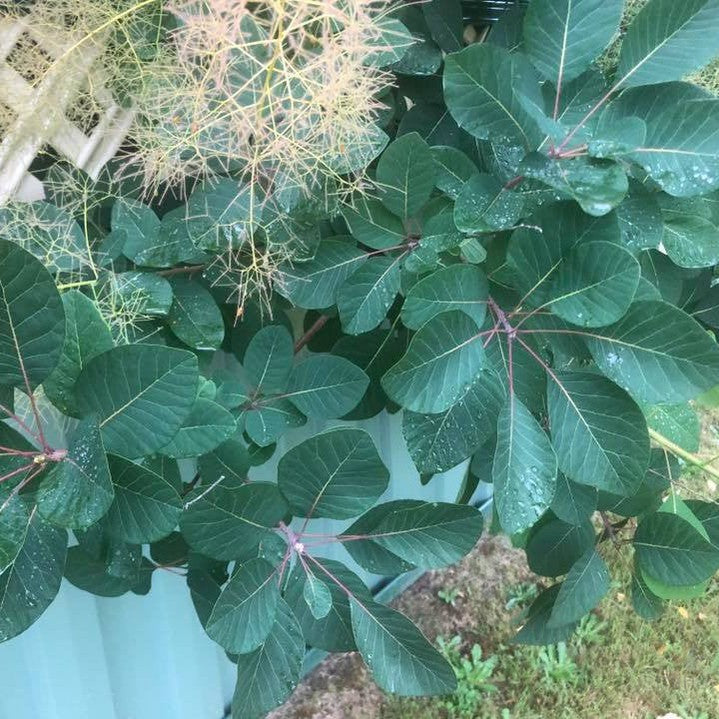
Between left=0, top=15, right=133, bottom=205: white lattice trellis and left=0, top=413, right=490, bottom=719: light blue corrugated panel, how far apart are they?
786mm

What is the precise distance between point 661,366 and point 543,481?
178 millimetres

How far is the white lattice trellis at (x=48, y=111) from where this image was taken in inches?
28.2

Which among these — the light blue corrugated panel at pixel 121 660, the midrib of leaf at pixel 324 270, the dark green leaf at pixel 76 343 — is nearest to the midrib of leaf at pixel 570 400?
the midrib of leaf at pixel 324 270

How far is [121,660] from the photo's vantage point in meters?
1.40

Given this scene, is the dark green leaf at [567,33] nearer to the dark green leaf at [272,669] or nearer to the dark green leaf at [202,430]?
the dark green leaf at [202,430]

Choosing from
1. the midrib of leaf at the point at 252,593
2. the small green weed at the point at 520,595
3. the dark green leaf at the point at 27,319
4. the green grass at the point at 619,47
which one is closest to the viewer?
the dark green leaf at the point at 27,319

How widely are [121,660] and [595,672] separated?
1.29 meters

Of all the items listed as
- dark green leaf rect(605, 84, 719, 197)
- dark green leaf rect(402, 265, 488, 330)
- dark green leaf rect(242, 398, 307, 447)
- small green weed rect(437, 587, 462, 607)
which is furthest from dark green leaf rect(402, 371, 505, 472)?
small green weed rect(437, 587, 462, 607)

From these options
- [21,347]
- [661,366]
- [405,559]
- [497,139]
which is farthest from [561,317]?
[21,347]

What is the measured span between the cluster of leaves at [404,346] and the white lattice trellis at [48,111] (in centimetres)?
6

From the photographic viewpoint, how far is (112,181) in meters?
0.80

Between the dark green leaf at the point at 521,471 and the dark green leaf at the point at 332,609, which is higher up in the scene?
the dark green leaf at the point at 521,471

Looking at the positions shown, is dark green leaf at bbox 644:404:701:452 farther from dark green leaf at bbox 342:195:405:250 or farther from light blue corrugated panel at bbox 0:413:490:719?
light blue corrugated panel at bbox 0:413:490:719

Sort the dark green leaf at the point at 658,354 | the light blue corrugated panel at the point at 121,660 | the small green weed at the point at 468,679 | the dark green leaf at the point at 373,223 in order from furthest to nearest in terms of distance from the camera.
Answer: the small green weed at the point at 468,679, the light blue corrugated panel at the point at 121,660, the dark green leaf at the point at 373,223, the dark green leaf at the point at 658,354
